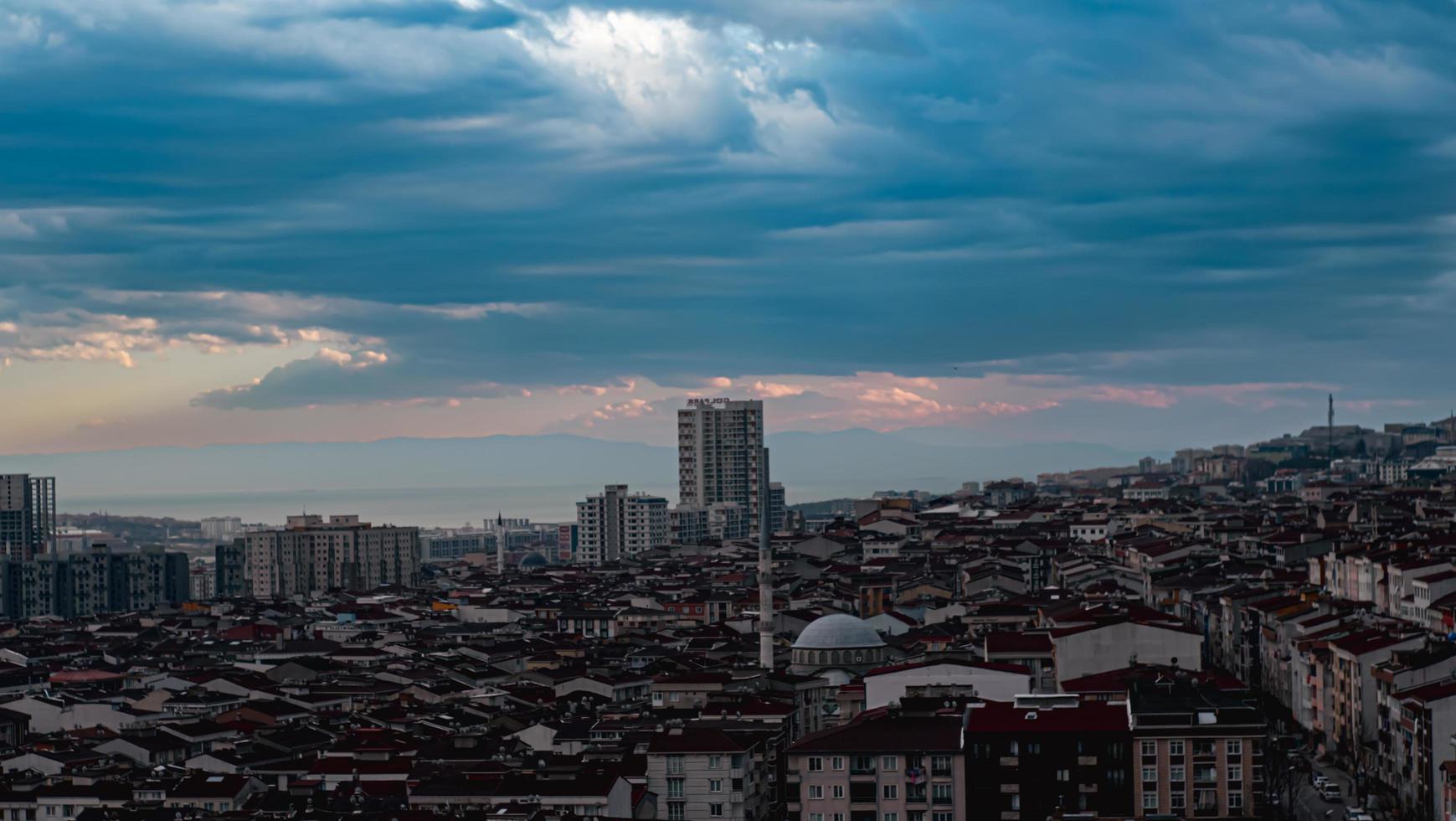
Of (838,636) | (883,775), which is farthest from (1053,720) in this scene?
(838,636)

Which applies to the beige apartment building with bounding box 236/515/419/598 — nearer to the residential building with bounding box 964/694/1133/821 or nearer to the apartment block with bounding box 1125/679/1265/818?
the residential building with bounding box 964/694/1133/821

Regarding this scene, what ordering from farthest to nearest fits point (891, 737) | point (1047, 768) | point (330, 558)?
point (330, 558)
point (891, 737)
point (1047, 768)

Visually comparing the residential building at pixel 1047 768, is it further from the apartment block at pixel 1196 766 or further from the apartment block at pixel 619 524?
the apartment block at pixel 619 524

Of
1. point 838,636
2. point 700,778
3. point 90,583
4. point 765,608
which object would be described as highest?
point 765,608

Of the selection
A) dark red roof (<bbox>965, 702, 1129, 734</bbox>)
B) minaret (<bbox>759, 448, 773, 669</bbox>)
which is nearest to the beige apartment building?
minaret (<bbox>759, 448, 773, 669</bbox>)

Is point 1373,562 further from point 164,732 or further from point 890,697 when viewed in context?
point 164,732

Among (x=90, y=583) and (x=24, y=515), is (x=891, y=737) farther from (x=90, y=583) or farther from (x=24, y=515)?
(x=24, y=515)

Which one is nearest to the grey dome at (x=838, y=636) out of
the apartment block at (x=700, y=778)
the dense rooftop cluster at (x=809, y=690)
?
the dense rooftop cluster at (x=809, y=690)

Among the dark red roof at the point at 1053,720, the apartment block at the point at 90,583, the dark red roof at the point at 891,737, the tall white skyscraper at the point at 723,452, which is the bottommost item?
the apartment block at the point at 90,583
